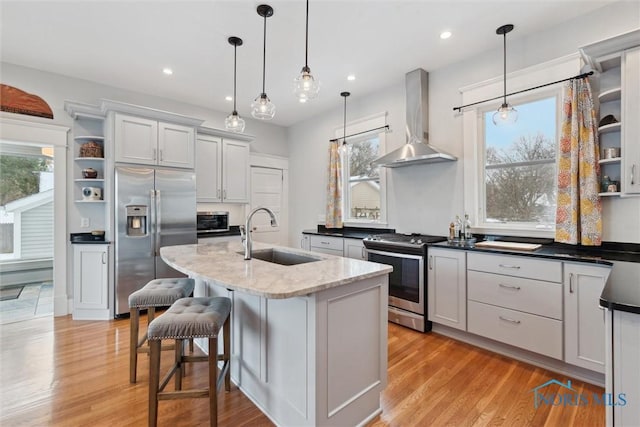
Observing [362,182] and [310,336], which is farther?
[362,182]

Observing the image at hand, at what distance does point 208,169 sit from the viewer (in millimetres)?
4492

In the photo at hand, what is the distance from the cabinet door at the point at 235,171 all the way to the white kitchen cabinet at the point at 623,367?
179 inches

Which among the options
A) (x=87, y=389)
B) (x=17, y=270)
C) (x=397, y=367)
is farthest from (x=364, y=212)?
(x=17, y=270)

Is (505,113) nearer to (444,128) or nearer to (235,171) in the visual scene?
(444,128)

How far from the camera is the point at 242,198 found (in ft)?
16.1

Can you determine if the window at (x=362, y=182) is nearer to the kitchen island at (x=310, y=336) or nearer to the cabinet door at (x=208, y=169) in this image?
the cabinet door at (x=208, y=169)

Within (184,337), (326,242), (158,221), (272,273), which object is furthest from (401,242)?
(158,221)

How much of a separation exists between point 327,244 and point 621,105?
10.6 feet

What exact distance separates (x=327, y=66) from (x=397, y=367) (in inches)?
128

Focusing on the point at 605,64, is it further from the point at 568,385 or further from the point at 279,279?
the point at 279,279

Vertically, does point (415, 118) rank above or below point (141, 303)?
above

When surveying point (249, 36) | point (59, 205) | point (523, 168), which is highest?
point (249, 36)

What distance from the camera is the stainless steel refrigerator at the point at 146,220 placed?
3463mm

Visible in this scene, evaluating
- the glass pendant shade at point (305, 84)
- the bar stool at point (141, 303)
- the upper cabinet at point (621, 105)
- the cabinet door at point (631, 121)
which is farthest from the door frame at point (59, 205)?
the cabinet door at point (631, 121)
